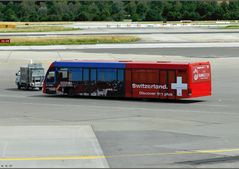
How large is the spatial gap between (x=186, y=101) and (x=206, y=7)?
145m

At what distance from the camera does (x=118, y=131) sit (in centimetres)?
2948

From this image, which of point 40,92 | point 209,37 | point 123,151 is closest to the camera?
point 123,151

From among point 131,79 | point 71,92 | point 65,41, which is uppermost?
point 65,41

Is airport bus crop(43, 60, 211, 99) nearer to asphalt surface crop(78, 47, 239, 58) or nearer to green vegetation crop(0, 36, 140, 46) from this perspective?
Answer: asphalt surface crop(78, 47, 239, 58)

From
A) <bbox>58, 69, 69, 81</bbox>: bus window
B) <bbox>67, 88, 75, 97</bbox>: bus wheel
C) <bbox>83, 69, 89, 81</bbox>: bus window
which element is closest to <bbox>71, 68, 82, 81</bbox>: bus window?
<bbox>83, 69, 89, 81</bbox>: bus window

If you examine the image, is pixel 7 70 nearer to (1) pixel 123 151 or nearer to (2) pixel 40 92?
(2) pixel 40 92

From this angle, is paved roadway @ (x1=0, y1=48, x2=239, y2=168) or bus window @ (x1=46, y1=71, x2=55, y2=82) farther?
bus window @ (x1=46, y1=71, x2=55, y2=82)

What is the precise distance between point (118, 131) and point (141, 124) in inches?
99.0

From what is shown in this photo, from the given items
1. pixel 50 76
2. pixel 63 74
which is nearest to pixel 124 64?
pixel 63 74

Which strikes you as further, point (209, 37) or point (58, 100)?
point (209, 37)

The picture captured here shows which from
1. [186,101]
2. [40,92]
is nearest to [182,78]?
[186,101]

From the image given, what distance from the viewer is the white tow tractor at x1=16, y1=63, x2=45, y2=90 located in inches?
1989

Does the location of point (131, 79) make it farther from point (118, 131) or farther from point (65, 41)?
point (65, 41)

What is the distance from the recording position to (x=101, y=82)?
44438 mm
